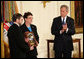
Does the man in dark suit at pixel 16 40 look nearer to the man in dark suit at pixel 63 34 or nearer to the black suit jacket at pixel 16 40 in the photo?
the black suit jacket at pixel 16 40

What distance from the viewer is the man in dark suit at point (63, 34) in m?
3.74

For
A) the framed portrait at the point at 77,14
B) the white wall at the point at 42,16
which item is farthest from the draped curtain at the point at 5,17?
the framed portrait at the point at 77,14

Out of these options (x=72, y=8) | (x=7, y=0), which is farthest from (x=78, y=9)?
(x=7, y=0)

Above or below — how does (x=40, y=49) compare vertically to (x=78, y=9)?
below

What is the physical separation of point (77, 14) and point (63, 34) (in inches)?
157

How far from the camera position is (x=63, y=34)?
3799mm

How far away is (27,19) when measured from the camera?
3574 millimetres

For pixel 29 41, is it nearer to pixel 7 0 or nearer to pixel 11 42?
pixel 11 42

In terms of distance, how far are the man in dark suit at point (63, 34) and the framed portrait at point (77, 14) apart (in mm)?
3573

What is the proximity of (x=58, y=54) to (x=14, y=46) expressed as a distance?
1049 millimetres

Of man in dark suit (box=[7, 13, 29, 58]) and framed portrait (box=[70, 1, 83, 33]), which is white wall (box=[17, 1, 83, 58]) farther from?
man in dark suit (box=[7, 13, 29, 58])

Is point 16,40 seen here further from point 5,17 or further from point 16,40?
point 5,17

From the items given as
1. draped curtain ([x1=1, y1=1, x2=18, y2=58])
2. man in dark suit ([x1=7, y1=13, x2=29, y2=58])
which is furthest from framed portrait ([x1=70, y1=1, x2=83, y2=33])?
man in dark suit ([x1=7, y1=13, x2=29, y2=58])

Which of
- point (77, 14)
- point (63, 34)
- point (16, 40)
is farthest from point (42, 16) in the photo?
point (16, 40)
